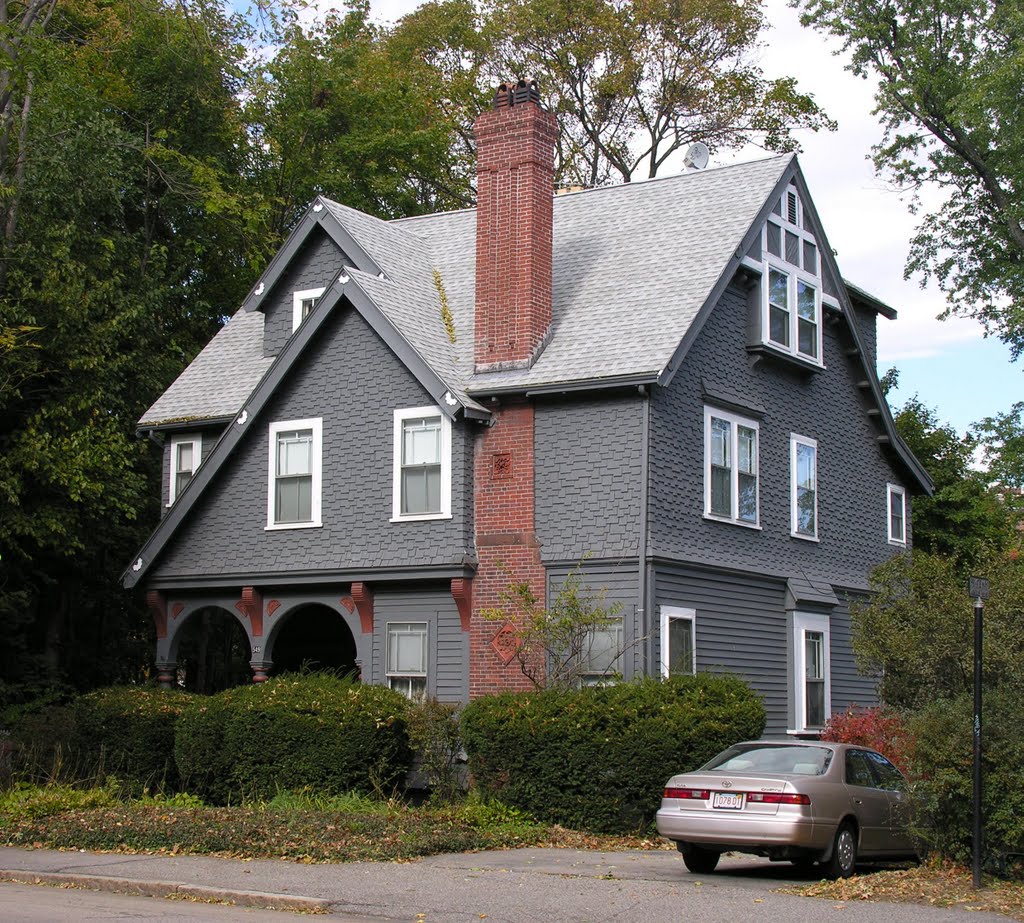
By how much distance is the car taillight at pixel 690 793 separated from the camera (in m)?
14.1

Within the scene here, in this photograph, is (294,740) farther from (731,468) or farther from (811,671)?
(811,671)

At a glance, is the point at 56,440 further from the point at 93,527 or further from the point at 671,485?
the point at 671,485

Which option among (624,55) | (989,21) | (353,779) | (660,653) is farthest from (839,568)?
(624,55)

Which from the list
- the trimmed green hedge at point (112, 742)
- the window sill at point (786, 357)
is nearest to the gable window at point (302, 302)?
the trimmed green hedge at point (112, 742)

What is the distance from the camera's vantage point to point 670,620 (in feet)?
69.5

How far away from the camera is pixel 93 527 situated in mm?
28484

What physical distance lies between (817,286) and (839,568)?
5343mm

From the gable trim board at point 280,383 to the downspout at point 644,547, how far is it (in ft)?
9.07

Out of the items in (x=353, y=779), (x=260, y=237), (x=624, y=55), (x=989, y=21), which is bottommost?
(x=353, y=779)

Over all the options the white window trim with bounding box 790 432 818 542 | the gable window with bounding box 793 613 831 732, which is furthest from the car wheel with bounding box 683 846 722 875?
the white window trim with bounding box 790 432 818 542

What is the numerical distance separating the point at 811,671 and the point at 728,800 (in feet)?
37.5

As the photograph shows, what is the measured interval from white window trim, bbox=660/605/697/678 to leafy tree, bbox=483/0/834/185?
23853 mm

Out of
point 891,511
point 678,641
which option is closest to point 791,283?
point 891,511

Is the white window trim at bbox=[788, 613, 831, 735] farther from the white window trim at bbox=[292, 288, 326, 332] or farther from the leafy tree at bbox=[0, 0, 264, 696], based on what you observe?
the leafy tree at bbox=[0, 0, 264, 696]
